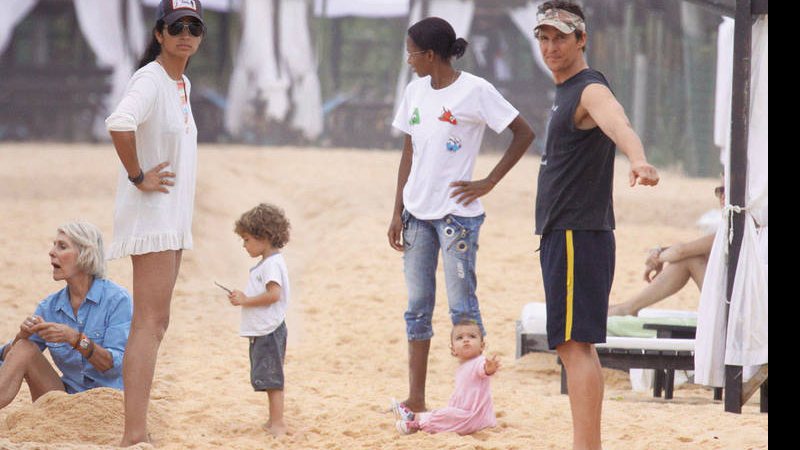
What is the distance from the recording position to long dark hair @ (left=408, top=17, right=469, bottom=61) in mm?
5266

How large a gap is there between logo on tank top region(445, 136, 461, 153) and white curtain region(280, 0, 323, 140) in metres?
14.3

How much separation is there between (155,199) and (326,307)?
5.52 m

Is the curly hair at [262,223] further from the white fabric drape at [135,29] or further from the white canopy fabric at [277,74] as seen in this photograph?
the white fabric drape at [135,29]

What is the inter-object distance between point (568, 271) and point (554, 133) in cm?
50

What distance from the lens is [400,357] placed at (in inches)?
318

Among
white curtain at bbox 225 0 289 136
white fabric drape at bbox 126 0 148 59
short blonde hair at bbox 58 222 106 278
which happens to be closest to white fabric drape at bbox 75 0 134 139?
white fabric drape at bbox 126 0 148 59

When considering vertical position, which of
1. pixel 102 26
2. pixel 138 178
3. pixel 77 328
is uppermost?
pixel 102 26

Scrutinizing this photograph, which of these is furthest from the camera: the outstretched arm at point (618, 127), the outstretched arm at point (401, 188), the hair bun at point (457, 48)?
the outstretched arm at point (401, 188)

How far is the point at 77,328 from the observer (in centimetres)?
514

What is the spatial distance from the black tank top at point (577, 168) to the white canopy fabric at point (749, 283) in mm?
1894

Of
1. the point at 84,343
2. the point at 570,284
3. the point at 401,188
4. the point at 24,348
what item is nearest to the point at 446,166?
the point at 401,188

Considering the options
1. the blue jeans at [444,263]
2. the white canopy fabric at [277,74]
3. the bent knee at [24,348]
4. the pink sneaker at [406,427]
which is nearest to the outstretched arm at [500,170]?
the blue jeans at [444,263]

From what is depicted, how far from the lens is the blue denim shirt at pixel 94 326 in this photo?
5.12 meters

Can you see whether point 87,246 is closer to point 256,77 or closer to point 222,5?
point 256,77
